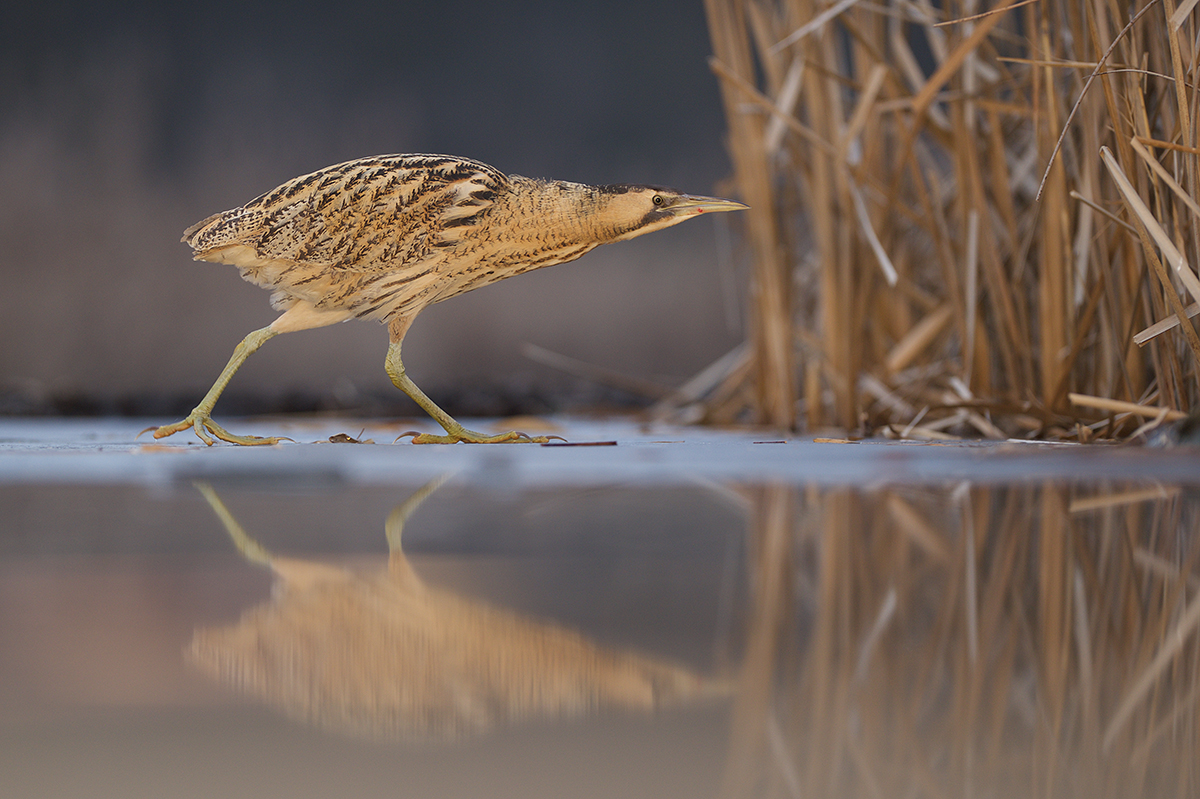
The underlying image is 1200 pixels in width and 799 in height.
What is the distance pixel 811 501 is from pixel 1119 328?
0.72 m

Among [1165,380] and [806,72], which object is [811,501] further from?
[806,72]

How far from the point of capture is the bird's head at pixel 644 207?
5.92 ft

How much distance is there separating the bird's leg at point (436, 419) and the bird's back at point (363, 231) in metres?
0.05

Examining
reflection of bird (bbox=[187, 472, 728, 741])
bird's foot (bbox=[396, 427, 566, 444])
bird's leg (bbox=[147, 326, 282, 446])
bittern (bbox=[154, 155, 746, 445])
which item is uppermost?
bittern (bbox=[154, 155, 746, 445])

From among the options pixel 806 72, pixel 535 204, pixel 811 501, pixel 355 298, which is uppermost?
pixel 806 72

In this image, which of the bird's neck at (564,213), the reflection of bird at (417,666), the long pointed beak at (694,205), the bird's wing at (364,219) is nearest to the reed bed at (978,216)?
the long pointed beak at (694,205)

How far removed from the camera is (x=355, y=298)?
173 centimetres

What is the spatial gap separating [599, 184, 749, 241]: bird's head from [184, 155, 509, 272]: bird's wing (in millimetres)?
225

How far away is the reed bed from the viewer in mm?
1124

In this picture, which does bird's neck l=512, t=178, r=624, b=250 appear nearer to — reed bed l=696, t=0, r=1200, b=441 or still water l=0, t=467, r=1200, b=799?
reed bed l=696, t=0, r=1200, b=441

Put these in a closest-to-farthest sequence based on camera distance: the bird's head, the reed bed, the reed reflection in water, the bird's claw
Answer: the reed reflection in water → the reed bed → the bird's claw → the bird's head

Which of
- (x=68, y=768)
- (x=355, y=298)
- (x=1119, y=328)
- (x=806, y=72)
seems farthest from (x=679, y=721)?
(x=806, y=72)

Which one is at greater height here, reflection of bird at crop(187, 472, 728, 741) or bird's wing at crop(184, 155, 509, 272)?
bird's wing at crop(184, 155, 509, 272)


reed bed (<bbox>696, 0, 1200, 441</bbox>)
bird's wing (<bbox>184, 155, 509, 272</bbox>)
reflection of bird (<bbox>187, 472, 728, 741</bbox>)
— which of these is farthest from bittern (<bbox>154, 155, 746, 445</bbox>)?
reflection of bird (<bbox>187, 472, 728, 741</bbox>)
